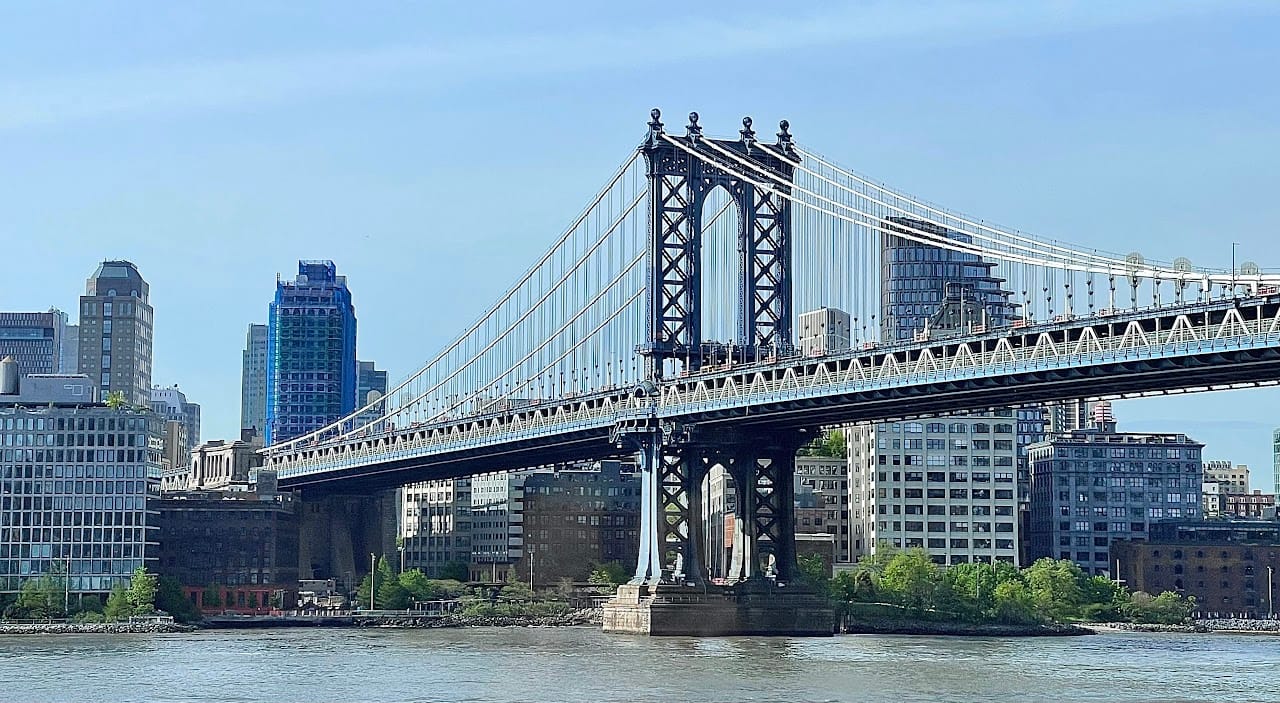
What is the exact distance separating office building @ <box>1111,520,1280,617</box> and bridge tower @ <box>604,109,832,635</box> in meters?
61.6

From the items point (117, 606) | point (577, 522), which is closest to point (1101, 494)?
point (577, 522)

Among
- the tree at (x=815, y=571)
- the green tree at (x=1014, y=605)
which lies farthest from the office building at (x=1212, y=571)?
the tree at (x=815, y=571)

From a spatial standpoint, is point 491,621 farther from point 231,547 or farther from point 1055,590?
point 1055,590

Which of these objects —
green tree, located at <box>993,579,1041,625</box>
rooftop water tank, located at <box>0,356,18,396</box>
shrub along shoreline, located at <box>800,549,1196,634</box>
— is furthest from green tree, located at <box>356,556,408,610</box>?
green tree, located at <box>993,579,1041,625</box>

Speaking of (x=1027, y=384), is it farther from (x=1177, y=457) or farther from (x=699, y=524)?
(x=1177, y=457)

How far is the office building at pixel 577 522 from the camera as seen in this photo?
18262cm

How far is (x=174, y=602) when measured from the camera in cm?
13938

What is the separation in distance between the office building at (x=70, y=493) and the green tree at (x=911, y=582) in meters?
44.5

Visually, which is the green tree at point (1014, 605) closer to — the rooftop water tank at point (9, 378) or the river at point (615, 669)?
the river at point (615, 669)

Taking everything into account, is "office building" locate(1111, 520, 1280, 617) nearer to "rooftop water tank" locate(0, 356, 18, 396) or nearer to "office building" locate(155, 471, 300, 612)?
"office building" locate(155, 471, 300, 612)

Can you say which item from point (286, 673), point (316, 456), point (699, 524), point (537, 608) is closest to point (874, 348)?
point (699, 524)

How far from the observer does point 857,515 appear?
17738 centimetres

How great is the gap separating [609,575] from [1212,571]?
147 ft

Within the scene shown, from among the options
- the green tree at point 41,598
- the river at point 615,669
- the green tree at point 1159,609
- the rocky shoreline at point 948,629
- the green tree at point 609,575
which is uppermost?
the green tree at point 609,575
